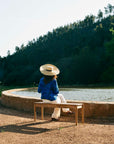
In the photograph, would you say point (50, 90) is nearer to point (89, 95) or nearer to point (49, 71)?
point (49, 71)

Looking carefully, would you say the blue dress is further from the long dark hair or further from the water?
the water

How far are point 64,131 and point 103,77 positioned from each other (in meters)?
38.6

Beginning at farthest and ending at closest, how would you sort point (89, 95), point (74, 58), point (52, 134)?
point (74, 58), point (89, 95), point (52, 134)

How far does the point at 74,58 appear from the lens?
1929 inches

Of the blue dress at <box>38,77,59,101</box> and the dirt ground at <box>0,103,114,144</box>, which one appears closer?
the dirt ground at <box>0,103,114,144</box>

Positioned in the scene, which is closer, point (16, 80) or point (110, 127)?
point (110, 127)

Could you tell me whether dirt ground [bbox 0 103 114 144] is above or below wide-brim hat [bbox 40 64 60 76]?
below

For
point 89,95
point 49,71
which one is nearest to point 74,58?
point 89,95

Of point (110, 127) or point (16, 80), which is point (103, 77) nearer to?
point (16, 80)

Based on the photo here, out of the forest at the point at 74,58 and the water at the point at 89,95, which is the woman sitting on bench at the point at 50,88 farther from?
the forest at the point at 74,58

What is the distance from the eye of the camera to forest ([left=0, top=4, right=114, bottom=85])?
4512cm

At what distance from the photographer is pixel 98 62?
4728 cm

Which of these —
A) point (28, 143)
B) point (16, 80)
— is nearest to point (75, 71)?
point (16, 80)

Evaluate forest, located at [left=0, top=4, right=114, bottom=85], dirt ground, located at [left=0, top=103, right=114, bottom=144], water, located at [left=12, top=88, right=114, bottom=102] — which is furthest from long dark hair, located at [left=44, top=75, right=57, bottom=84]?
forest, located at [left=0, top=4, right=114, bottom=85]
